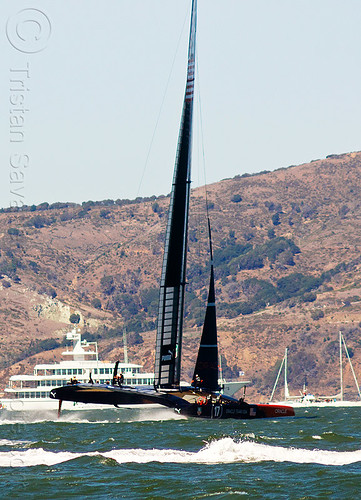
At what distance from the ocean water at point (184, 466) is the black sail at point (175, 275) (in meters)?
3.78

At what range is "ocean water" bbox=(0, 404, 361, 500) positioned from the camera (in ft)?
93.6

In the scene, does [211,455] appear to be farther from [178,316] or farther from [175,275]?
[175,275]

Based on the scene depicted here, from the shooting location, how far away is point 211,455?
1449 inches

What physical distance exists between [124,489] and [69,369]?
93083 mm

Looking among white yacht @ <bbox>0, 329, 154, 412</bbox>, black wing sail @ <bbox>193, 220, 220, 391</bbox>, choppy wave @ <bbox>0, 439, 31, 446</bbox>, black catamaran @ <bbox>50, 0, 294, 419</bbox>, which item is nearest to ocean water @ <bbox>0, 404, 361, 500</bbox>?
choppy wave @ <bbox>0, 439, 31, 446</bbox>

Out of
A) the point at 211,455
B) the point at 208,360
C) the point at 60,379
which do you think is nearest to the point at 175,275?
the point at 208,360

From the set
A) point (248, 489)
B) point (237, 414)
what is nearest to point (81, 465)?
point (248, 489)

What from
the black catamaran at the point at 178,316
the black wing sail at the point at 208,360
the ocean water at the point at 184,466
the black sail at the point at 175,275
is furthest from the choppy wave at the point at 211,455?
the black wing sail at the point at 208,360

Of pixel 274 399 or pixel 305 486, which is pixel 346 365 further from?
pixel 305 486

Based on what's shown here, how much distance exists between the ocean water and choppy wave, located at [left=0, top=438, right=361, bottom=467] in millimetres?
37

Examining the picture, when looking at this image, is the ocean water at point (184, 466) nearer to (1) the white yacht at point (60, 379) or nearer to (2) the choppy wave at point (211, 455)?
(2) the choppy wave at point (211, 455)

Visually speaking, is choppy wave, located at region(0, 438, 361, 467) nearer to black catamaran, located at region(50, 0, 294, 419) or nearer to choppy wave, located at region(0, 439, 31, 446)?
choppy wave, located at region(0, 439, 31, 446)

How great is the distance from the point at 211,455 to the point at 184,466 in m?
3.01

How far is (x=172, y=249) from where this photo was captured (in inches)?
1975
